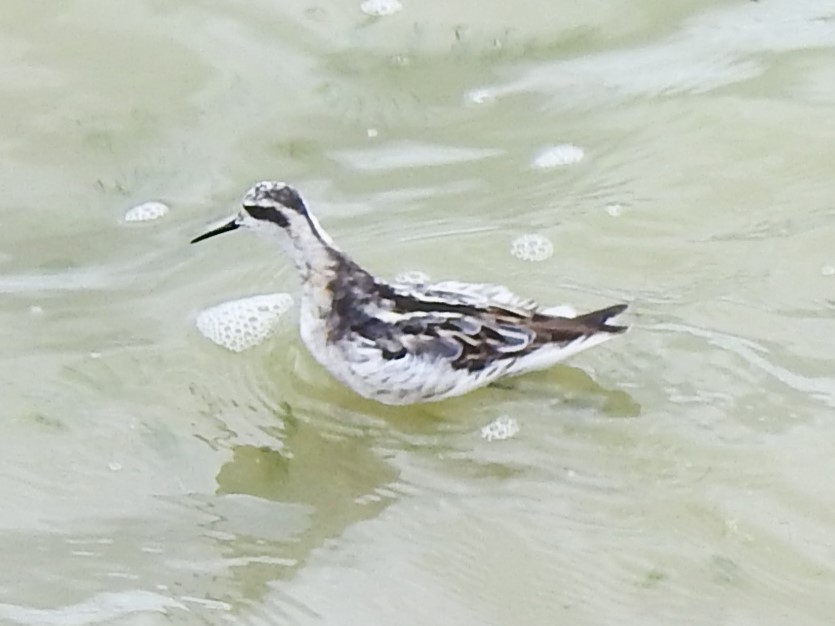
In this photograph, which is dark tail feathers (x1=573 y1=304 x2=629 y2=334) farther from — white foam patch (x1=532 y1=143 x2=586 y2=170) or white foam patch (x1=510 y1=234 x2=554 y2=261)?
white foam patch (x1=532 y1=143 x2=586 y2=170)

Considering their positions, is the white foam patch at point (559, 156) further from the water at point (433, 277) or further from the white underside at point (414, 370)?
the white underside at point (414, 370)

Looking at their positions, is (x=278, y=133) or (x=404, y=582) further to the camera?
(x=278, y=133)

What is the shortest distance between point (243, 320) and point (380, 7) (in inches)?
65.5

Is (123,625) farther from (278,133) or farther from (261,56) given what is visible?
(261,56)

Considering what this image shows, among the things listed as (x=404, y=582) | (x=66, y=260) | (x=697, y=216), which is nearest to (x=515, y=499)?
(x=404, y=582)

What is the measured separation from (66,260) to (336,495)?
1.29 meters

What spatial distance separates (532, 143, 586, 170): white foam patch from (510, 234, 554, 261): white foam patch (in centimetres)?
41

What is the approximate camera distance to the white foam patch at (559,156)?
4289 mm

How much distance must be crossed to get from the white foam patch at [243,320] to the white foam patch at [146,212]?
549 mm

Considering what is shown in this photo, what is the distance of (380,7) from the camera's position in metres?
4.98

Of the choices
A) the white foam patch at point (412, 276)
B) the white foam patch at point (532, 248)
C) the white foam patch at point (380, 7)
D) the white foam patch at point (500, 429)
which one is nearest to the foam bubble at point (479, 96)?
the white foam patch at point (380, 7)

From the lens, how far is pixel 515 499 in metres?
3.15

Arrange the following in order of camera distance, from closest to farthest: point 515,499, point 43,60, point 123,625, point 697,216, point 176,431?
point 123,625 < point 515,499 < point 176,431 < point 697,216 < point 43,60

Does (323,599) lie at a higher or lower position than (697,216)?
lower
